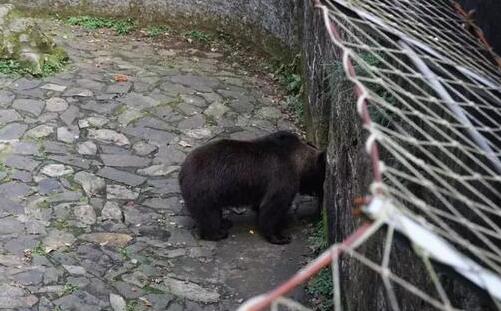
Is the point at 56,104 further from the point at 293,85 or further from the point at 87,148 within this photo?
the point at 293,85

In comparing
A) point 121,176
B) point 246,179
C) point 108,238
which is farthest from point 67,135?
point 246,179

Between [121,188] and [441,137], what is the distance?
4313 mm

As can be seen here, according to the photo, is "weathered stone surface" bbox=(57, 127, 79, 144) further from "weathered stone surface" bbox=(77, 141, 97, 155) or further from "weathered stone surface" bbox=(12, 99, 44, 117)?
"weathered stone surface" bbox=(12, 99, 44, 117)

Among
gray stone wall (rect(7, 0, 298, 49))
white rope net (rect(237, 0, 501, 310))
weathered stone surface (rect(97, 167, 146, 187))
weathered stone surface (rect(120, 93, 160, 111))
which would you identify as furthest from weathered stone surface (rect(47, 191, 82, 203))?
gray stone wall (rect(7, 0, 298, 49))

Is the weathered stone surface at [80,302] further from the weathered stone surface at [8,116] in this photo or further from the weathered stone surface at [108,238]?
the weathered stone surface at [8,116]

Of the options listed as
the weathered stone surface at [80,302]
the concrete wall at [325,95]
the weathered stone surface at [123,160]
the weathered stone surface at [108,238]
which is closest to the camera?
the concrete wall at [325,95]

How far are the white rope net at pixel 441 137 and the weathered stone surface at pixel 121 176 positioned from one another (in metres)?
3.61

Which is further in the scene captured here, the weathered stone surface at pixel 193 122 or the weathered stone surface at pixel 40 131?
the weathered stone surface at pixel 193 122

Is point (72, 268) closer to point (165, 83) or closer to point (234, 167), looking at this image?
point (234, 167)

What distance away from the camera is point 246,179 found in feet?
20.3

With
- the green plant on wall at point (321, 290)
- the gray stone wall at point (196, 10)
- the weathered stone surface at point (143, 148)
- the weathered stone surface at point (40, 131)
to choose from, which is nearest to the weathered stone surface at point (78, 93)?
the weathered stone surface at point (40, 131)

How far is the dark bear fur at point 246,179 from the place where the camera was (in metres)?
6.12

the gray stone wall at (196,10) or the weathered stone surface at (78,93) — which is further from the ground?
the gray stone wall at (196,10)

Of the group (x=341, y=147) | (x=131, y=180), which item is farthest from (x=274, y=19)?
(x=341, y=147)
